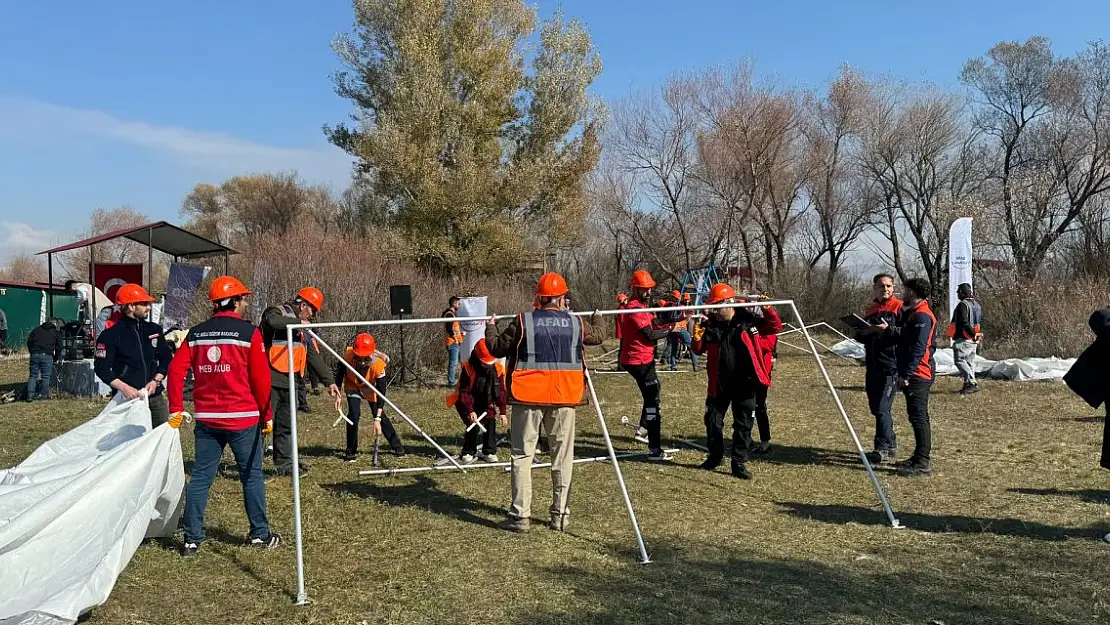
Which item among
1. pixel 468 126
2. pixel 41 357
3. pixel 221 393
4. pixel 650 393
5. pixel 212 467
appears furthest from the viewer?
pixel 468 126

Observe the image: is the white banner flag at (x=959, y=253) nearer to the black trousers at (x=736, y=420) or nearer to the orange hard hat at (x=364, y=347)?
the black trousers at (x=736, y=420)

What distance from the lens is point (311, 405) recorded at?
513 inches

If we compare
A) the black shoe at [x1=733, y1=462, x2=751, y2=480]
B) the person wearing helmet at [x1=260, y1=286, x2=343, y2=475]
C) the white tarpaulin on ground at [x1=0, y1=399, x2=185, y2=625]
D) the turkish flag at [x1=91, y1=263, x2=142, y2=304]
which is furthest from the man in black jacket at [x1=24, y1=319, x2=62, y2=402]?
the black shoe at [x1=733, y1=462, x2=751, y2=480]

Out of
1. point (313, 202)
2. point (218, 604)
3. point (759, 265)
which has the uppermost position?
point (313, 202)

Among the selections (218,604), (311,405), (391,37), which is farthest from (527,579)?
(391,37)

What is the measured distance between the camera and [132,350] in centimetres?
728

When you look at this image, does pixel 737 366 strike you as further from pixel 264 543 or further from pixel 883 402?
pixel 264 543

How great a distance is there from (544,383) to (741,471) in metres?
2.80

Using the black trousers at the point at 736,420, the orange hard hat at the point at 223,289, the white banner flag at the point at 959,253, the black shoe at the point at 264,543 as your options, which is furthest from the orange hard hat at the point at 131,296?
the white banner flag at the point at 959,253

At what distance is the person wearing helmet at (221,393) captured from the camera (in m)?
5.31

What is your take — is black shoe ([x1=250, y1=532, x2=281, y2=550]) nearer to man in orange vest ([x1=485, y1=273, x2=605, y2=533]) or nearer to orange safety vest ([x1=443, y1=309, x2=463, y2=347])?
man in orange vest ([x1=485, y1=273, x2=605, y2=533])

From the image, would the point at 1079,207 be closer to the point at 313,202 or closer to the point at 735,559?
the point at 735,559

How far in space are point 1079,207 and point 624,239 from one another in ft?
64.3

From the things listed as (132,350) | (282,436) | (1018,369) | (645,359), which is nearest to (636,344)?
(645,359)
